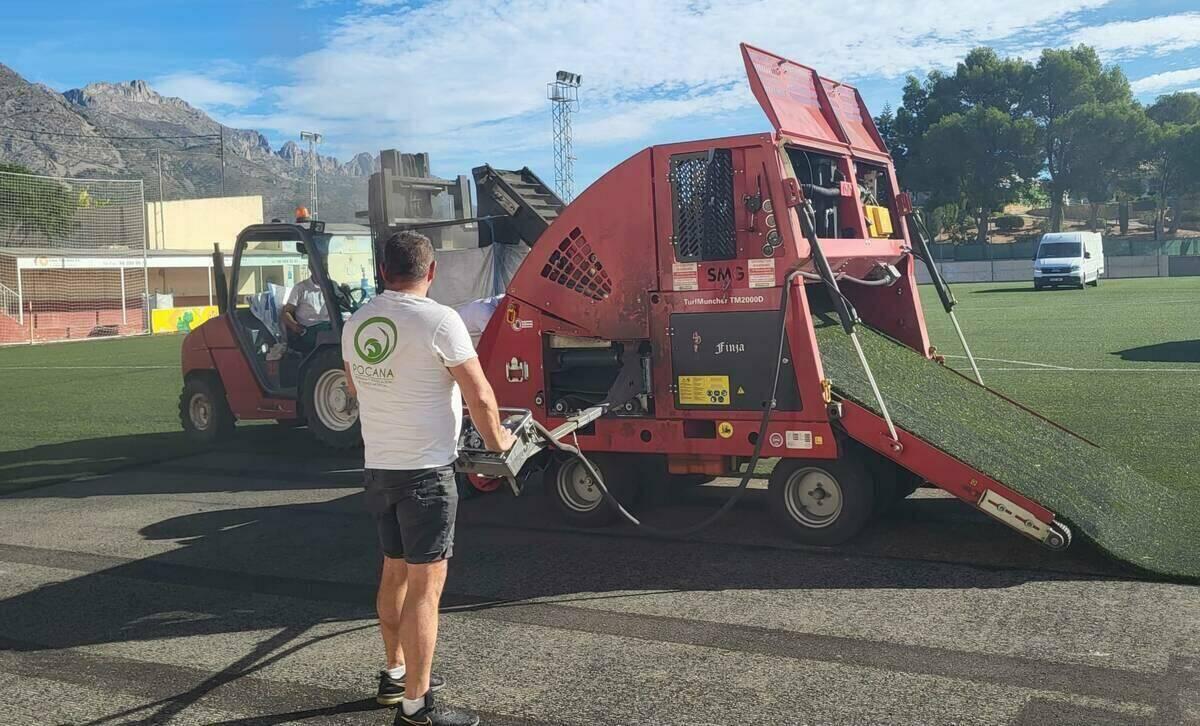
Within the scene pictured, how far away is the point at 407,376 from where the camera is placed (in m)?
4.12

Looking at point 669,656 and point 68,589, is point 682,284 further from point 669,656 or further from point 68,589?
point 68,589

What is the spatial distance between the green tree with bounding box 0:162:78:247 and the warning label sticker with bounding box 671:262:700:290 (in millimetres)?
39244

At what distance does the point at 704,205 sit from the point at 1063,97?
271 ft

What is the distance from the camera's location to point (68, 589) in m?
6.31

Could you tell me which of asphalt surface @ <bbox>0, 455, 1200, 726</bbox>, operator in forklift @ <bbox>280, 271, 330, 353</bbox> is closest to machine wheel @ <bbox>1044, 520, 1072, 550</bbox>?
asphalt surface @ <bbox>0, 455, 1200, 726</bbox>

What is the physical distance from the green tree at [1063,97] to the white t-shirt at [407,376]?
8099cm

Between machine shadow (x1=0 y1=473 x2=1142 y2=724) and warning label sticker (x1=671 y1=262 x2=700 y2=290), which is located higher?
warning label sticker (x1=671 y1=262 x2=700 y2=290)

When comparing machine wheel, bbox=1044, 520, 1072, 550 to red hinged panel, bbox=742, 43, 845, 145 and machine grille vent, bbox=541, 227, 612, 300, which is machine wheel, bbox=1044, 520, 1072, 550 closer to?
red hinged panel, bbox=742, 43, 845, 145

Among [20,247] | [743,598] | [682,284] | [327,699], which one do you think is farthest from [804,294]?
[20,247]

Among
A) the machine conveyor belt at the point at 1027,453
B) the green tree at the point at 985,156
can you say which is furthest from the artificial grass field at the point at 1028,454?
the green tree at the point at 985,156

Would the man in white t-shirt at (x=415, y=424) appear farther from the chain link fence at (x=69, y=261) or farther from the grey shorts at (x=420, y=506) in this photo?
the chain link fence at (x=69, y=261)

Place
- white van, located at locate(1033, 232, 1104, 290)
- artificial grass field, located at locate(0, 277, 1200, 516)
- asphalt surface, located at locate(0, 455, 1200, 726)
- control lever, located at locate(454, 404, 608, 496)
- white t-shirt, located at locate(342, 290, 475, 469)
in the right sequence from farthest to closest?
1. white van, located at locate(1033, 232, 1104, 290)
2. artificial grass field, located at locate(0, 277, 1200, 516)
3. control lever, located at locate(454, 404, 608, 496)
4. asphalt surface, located at locate(0, 455, 1200, 726)
5. white t-shirt, located at locate(342, 290, 475, 469)

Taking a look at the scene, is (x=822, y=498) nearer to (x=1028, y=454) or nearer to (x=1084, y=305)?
(x=1028, y=454)

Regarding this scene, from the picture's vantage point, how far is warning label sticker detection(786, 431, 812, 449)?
6.46 m
